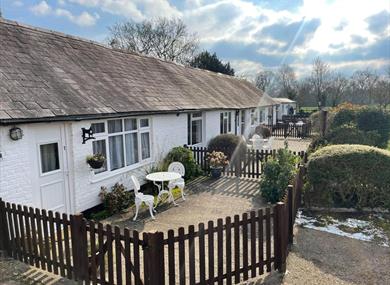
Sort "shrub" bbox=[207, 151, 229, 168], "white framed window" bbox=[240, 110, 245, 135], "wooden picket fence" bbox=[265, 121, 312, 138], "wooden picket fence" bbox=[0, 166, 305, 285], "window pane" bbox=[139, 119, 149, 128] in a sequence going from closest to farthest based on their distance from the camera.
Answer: "wooden picket fence" bbox=[0, 166, 305, 285], "window pane" bbox=[139, 119, 149, 128], "shrub" bbox=[207, 151, 229, 168], "white framed window" bbox=[240, 110, 245, 135], "wooden picket fence" bbox=[265, 121, 312, 138]

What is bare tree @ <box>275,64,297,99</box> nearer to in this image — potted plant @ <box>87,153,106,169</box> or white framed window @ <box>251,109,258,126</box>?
white framed window @ <box>251,109,258,126</box>

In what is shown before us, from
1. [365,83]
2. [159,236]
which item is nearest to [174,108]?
[159,236]

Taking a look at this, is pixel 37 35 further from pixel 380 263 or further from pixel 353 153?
pixel 380 263

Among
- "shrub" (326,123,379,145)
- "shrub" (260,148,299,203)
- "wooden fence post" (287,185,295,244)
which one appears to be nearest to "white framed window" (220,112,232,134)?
"shrub" (326,123,379,145)

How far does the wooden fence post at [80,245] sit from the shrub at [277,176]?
583cm

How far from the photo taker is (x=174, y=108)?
39.2 ft

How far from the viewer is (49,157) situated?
23.6ft

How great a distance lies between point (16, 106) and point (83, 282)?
386cm

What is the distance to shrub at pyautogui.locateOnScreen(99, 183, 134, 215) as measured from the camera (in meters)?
8.36

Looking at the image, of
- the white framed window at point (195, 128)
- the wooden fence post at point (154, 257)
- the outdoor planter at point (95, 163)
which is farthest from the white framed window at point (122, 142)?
the wooden fence post at point (154, 257)

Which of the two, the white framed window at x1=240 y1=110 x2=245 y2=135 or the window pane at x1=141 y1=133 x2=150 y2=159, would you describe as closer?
the window pane at x1=141 y1=133 x2=150 y2=159

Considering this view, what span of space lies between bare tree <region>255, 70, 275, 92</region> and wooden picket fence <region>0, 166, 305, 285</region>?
199ft

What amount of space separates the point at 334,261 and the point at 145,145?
703 cm

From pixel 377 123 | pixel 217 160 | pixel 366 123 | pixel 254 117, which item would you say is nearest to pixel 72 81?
pixel 217 160
